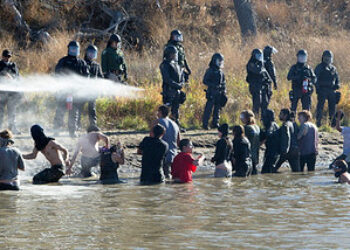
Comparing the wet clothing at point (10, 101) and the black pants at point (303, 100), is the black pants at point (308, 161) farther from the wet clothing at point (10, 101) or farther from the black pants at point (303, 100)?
the wet clothing at point (10, 101)

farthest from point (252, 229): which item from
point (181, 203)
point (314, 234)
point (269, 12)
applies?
point (269, 12)

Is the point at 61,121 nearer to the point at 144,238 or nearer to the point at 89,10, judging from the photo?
the point at 144,238

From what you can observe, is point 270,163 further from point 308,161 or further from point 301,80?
point 301,80

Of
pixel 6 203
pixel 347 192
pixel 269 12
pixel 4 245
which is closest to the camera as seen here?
pixel 4 245

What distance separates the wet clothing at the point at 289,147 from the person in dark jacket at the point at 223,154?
4.32 feet

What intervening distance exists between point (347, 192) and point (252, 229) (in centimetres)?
415

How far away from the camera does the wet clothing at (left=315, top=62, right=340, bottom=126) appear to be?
68.6 ft

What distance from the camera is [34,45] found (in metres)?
27.5

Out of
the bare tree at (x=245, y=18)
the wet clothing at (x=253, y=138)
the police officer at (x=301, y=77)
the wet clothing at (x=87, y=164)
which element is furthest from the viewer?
the bare tree at (x=245, y=18)

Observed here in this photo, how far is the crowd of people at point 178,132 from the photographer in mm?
14617

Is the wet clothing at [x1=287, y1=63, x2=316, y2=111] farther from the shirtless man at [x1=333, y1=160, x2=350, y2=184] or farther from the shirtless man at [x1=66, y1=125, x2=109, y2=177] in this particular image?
the shirtless man at [x1=66, y1=125, x2=109, y2=177]

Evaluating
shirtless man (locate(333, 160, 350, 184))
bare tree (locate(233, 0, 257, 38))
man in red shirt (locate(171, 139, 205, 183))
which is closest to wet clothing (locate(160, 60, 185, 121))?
man in red shirt (locate(171, 139, 205, 183))

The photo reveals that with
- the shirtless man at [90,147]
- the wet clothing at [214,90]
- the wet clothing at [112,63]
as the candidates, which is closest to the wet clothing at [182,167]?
the shirtless man at [90,147]

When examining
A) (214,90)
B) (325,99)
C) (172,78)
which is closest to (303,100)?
(325,99)
